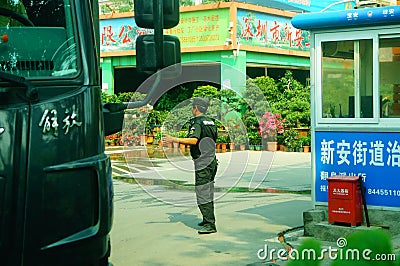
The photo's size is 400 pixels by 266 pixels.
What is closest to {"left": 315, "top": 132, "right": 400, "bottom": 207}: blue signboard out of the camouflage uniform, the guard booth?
the guard booth

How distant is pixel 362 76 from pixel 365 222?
180cm

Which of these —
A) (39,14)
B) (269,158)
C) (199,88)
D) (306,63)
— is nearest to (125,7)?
(199,88)

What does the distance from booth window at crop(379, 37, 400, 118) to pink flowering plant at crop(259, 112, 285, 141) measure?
13.9 meters

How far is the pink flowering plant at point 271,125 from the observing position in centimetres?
2194

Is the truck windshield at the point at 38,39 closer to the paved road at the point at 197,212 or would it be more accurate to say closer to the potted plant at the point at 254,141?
the paved road at the point at 197,212

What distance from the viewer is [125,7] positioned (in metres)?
27.3

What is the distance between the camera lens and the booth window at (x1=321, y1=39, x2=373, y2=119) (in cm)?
802

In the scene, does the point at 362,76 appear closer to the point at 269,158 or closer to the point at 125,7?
the point at 269,158

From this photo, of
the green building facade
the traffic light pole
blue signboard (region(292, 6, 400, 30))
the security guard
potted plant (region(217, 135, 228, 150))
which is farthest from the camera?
the green building facade

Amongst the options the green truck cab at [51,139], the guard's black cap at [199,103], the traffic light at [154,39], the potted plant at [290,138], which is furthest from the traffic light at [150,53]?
the potted plant at [290,138]

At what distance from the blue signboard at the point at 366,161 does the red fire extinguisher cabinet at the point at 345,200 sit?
204mm

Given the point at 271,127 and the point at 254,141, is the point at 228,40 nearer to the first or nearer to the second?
the point at 271,127

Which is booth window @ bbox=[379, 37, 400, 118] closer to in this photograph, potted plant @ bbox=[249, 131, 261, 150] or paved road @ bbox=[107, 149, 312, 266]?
paved road @ bbox=[107, 149, 312, 266]

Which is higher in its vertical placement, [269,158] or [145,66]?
[145,66]
